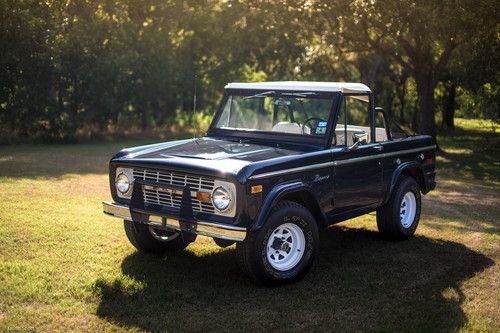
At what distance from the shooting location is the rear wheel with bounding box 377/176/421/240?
8016 millimetres

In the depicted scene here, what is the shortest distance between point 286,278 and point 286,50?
23.5 m

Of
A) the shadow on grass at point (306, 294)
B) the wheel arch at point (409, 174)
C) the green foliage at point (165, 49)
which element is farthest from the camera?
the green foliage at point (165, 49)

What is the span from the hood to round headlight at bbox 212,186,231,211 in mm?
197

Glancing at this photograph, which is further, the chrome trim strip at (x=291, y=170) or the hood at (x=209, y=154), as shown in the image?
the hood at (x=209, y=154)

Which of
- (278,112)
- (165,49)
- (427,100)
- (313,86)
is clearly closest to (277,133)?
(278,112)

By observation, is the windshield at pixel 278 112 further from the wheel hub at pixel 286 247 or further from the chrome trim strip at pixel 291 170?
the wheel hub at pixel 286 247

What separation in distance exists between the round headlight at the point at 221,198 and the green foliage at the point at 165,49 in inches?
442

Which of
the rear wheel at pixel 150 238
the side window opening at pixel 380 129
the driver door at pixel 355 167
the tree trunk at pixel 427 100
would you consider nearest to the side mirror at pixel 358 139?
the driver door at pixel 355 167

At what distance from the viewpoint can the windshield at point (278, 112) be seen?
23.5ft

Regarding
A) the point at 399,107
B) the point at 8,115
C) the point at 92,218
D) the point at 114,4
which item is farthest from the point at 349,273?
the point at 399,107

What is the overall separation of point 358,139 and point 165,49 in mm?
16775

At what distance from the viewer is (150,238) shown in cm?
718

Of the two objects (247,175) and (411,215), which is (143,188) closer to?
(247,175)

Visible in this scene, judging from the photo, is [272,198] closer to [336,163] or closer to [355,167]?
[336,163]
